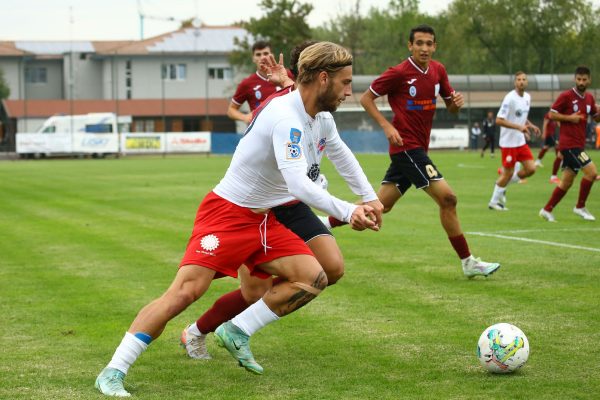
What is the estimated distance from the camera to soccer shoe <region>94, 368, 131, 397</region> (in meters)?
5.75

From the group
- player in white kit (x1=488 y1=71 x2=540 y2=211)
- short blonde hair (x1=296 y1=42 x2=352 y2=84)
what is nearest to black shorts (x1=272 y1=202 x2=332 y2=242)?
short blonde hair (x1=296 y1=42 x2=352 y2=84)

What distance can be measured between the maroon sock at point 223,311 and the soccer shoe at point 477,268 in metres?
3.77

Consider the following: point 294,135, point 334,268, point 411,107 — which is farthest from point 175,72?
point 294,135

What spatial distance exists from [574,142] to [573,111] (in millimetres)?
652

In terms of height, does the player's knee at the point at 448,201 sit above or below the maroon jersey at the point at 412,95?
below

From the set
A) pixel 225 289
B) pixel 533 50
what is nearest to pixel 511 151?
pixel 225 289

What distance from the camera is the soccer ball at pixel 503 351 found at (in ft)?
20.2

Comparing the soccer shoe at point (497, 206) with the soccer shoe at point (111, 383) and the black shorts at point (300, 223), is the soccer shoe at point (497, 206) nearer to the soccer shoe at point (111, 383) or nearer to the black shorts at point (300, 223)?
the black shorts at point (300, 223)

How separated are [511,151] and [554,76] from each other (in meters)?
43.6

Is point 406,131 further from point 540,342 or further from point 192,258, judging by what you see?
point 192,258

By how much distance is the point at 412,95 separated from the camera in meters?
10.9

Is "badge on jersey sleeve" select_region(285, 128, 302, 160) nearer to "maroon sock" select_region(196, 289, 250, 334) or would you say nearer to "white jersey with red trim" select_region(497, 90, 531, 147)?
"maroon sock" select_region(196, 289, 250, 334)

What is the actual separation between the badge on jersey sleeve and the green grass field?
4.35 feet

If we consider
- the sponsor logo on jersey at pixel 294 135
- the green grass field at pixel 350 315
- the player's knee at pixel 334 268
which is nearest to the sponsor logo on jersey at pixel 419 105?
the green grass field at pixel 350 315
